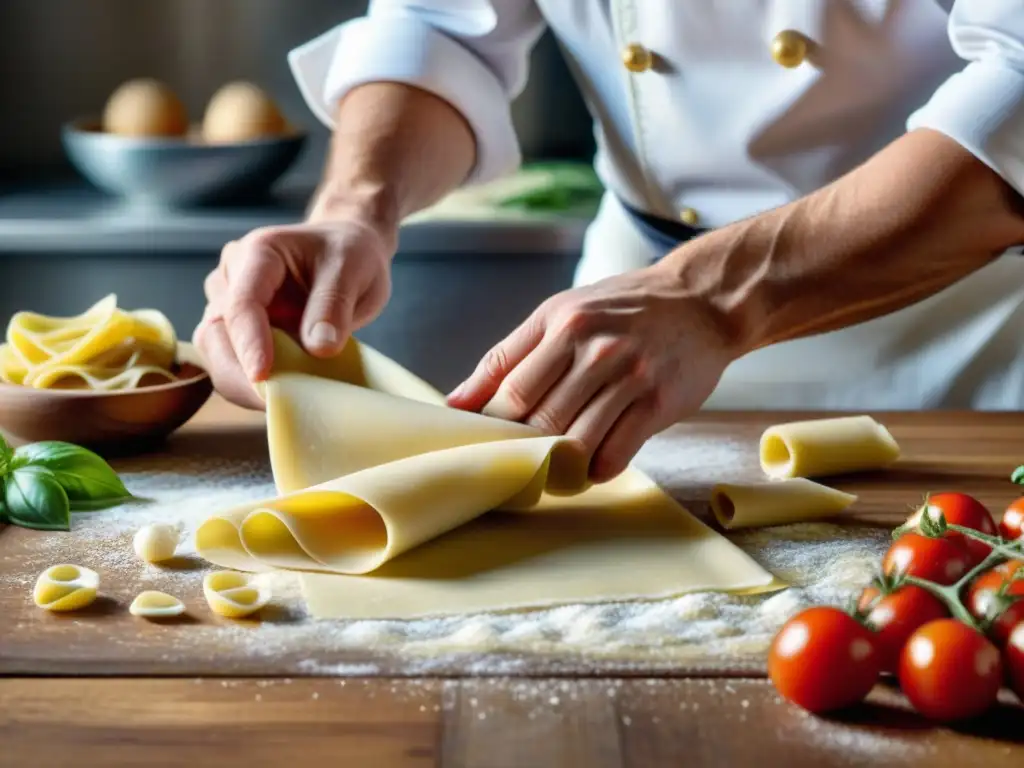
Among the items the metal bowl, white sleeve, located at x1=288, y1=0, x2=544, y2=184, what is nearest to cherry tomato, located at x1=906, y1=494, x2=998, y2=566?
white sleeve, located at x1=288, y1=0, x2=544, y2=184

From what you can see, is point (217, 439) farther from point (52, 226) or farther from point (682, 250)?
point (52, 226)

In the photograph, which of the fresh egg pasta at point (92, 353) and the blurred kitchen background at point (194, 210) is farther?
the blurred kitchen background at point (194, 210)

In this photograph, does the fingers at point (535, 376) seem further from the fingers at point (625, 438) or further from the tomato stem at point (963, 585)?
the tomato stem at point (963, 585)

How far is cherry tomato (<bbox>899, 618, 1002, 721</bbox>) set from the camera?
76cm

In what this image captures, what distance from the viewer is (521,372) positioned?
1.18m

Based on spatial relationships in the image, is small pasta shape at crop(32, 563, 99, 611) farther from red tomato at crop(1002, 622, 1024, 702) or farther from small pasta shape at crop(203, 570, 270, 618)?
red tomato at crop(1002, 622, 1024, 702)

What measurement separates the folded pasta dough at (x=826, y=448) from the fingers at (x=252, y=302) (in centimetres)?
52

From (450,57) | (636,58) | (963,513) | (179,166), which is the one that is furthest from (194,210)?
(963,513)

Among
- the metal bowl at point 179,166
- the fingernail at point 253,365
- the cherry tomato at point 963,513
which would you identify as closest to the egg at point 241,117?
the metal bowl at point 179,166

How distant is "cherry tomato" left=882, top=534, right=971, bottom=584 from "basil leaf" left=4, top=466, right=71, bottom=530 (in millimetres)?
704

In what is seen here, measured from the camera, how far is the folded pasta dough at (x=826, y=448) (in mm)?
1277

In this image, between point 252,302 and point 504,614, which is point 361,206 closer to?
point 252,302

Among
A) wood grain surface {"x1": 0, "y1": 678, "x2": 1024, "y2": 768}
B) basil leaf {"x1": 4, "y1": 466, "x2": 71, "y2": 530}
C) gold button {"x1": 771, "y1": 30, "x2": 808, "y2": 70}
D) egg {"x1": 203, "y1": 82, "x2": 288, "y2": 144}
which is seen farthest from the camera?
egg {"x1": 203, "y1": 82, "x2": 288, "y2": 144}

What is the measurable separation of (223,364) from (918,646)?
2.62 ft
